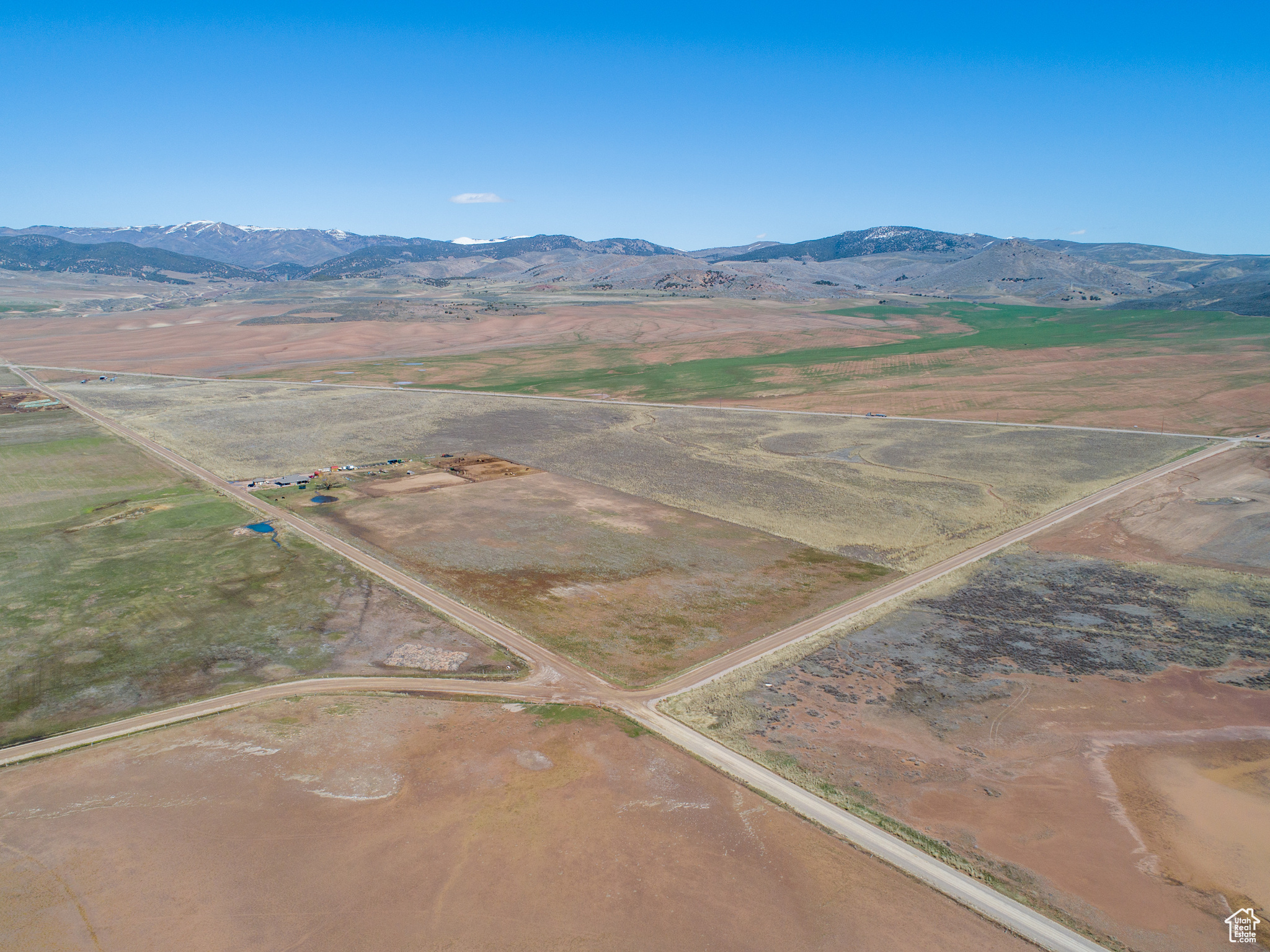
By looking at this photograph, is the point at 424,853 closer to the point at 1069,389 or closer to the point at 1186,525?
the point at 1186,525

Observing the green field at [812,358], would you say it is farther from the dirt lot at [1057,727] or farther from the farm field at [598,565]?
the dirt lot at [1057,727]

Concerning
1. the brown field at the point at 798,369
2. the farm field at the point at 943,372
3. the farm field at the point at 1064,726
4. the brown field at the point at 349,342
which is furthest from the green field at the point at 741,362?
the farm field at the point at 1064,726

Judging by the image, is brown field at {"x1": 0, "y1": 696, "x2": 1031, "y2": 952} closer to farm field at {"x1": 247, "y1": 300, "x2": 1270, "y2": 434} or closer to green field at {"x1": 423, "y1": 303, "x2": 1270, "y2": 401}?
farm field at {"x1": 247, "y1": 300, "x2": 1270, "y2": 434}

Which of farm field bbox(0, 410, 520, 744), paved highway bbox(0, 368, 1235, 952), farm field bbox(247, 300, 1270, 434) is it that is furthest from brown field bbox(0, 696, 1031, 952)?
farm field bbox(247, 300, 1270, 434)

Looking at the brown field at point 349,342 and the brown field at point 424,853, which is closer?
the brown field at point 424,853

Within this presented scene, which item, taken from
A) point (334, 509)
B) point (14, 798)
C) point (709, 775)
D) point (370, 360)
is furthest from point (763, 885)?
point (370, 360)

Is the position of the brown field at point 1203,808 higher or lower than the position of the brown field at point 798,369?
lower

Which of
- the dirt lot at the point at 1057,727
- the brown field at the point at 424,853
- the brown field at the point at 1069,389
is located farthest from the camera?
the brown field at the point at 1069,389
